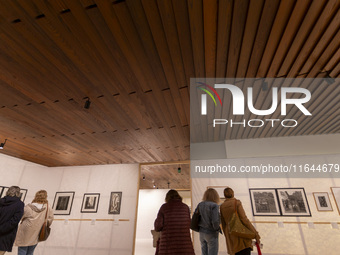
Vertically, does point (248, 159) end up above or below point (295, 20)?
below

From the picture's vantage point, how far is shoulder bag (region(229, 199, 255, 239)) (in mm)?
2510

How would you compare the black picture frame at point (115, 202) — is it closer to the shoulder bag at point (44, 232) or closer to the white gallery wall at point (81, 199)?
the white gallery wall at point (81, 199)

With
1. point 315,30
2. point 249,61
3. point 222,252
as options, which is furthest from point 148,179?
point 315,30

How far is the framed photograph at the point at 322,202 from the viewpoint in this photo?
4285 millimetres

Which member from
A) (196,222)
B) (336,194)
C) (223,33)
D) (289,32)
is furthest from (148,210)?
(289,32)

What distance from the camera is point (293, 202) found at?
4480 millimetres

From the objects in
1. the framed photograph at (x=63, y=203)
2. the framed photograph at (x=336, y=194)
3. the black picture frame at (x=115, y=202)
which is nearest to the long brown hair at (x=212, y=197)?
the framed photograph at (x=336, y=194)

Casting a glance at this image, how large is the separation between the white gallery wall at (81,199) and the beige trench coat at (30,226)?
3210 mm

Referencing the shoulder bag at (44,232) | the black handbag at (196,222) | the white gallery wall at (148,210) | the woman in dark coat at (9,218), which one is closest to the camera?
the black handbag at (196,222)

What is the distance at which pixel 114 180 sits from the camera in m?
7.04

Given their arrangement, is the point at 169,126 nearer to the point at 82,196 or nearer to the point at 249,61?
the point at 249,61

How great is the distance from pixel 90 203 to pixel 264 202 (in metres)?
5.55

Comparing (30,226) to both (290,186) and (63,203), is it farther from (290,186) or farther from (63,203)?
(290,186)

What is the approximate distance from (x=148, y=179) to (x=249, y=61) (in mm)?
8350
